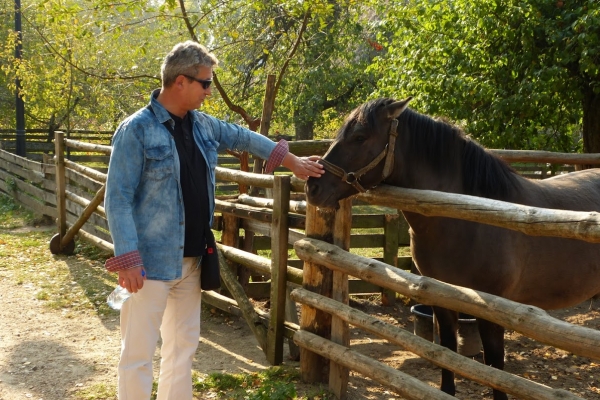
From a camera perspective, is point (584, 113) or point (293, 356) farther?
point (584, 113)

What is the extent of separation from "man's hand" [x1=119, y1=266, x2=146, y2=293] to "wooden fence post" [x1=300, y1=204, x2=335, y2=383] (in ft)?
5.49

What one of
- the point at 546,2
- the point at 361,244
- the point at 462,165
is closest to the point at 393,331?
the point at 462,165

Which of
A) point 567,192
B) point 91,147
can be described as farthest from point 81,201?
point 567,192

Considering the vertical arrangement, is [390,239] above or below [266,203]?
below

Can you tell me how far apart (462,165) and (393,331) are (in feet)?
3.68

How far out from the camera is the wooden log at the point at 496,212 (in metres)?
2.38

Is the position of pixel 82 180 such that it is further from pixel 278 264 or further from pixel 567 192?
pixel 567 192

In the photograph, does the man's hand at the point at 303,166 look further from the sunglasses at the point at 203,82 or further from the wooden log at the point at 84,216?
the wooden log at the point at 84,216

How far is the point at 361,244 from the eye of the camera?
6.69 m

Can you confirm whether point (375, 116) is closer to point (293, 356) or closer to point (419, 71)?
point (293, 356)

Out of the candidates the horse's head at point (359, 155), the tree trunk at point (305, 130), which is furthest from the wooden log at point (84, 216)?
the tree trunk at point (305, 130)

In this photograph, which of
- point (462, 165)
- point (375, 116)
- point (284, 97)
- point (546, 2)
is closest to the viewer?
point (375, 116)

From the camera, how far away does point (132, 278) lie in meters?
2.83

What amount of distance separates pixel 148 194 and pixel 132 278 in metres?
0.40
